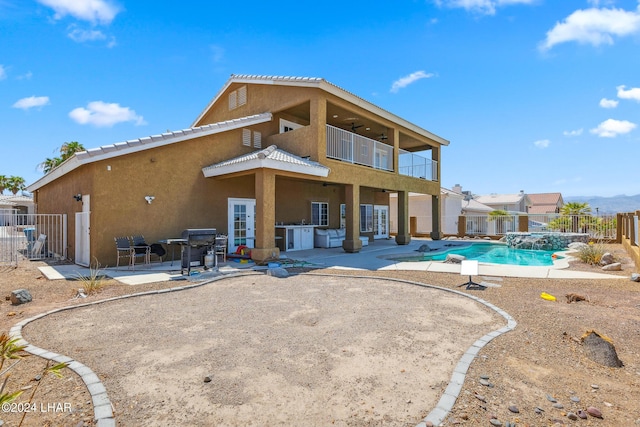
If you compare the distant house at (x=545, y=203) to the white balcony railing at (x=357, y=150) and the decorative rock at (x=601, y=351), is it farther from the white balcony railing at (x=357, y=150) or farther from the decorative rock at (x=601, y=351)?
the decorative rock at (x=601, y=351)

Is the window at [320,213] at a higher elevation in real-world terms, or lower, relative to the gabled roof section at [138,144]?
lower

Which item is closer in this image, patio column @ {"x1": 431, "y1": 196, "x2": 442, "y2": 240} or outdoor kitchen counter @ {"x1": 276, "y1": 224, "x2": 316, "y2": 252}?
outdoor kitchen counter @ {"x1": 276, "y1": 224, "x2": 316, "y2": 252}

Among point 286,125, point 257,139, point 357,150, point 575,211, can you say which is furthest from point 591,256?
point 257,139

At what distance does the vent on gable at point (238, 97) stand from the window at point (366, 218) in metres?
9.60

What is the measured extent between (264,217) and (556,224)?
21.9 meters

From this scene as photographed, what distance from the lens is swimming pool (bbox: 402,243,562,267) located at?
45.8 ft

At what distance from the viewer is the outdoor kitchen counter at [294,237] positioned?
50.9ft

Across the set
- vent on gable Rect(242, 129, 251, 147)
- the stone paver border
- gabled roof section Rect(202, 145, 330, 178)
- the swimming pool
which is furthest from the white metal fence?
the stone paver border

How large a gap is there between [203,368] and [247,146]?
477 inches

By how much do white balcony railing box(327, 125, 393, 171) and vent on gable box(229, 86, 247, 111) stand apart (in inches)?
213

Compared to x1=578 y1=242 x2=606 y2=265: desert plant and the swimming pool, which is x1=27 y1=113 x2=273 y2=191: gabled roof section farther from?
x1=578 y1=242 x2=606 y2=265: desert plant

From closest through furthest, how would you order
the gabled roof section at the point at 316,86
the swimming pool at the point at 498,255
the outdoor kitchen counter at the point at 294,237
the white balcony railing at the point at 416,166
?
the gabled roof section at the point at 316,86 → the swimming pool at the point at 498,255 → the outdoor kitchen counter at the point at 294,237 → the white balcony railing at the point at 416,166

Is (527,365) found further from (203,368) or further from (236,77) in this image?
(236,77)

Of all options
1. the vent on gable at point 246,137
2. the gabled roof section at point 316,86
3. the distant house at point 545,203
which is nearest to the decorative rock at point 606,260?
the gabled roof section at point 316,86
